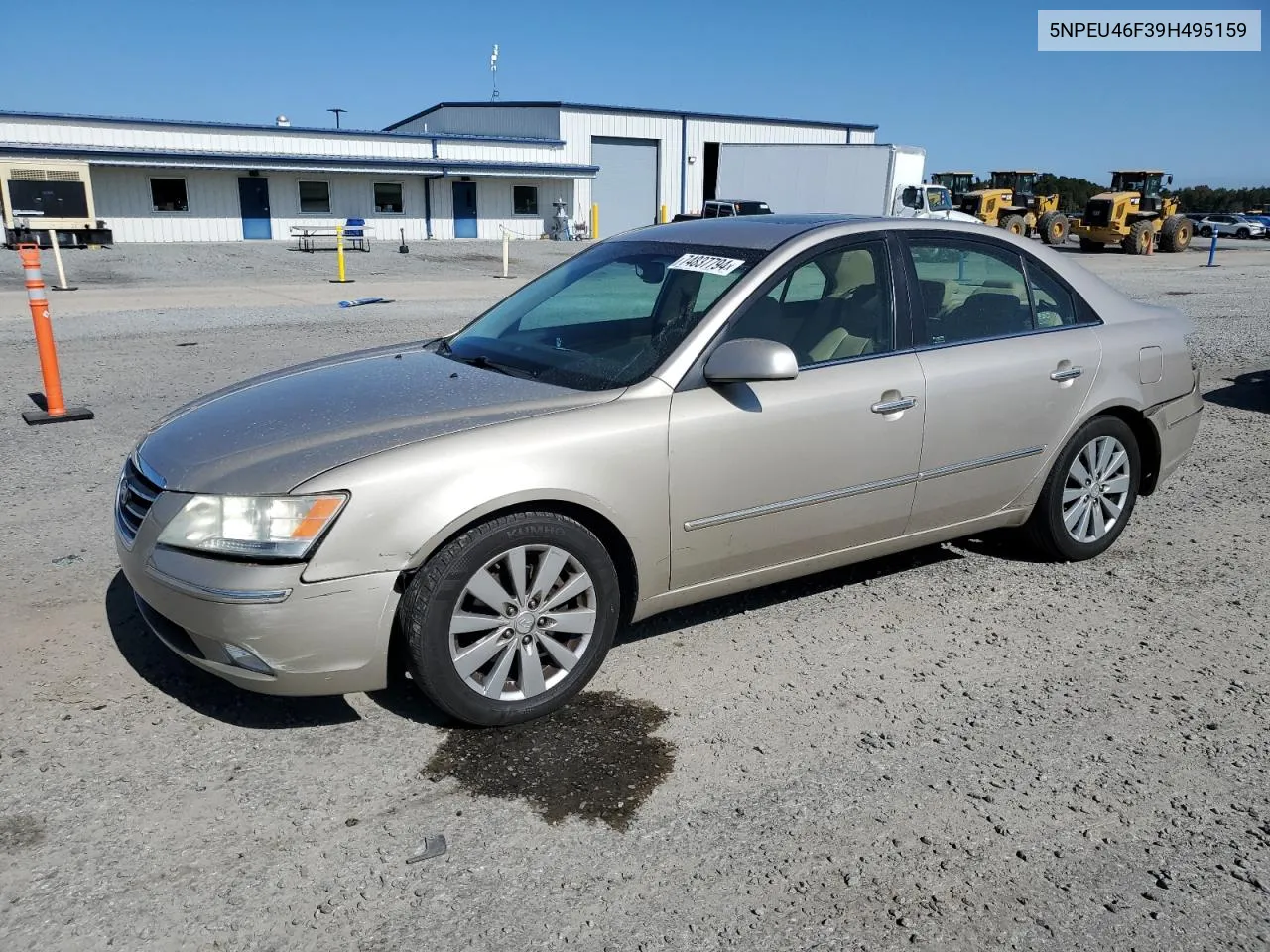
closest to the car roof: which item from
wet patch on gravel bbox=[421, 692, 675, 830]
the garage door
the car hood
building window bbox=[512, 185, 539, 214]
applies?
the car hood

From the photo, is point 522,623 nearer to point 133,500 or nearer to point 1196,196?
point 133,500

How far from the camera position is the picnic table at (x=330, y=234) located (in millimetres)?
30484

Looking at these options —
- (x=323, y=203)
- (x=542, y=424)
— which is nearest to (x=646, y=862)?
(x=542, y=424)

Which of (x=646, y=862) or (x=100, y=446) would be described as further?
(x=100, y=446)

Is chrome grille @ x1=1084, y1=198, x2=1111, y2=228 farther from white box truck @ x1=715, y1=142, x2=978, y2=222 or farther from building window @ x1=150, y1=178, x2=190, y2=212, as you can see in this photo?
building window @ x1=150, y1=178, x2=190, y2=212

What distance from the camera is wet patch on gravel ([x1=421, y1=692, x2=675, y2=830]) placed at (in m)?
3.01

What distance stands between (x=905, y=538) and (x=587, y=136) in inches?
1635

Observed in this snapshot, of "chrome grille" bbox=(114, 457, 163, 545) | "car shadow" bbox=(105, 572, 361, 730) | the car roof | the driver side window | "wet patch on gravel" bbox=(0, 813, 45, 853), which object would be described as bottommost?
"wet patch on gravel" bbox=(0, 813, 45, 853)

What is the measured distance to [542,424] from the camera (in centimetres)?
333

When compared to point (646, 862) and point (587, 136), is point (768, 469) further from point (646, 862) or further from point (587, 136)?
point (587, 136)

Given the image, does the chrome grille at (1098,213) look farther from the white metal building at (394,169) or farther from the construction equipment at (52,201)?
the construction equipment at (52,201)

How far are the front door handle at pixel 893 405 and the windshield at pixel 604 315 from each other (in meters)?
0.75

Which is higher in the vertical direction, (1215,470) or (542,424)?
(542,424)

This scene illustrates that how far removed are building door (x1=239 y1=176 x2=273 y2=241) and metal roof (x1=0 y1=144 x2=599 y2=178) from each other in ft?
3.87
